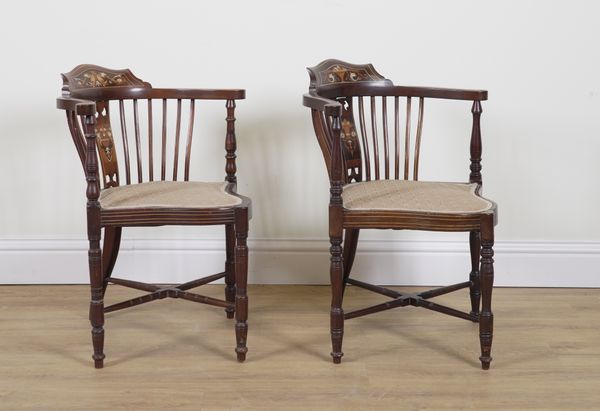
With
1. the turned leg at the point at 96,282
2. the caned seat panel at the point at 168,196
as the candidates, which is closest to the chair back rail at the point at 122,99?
the caned seat panel at the point at 168,196

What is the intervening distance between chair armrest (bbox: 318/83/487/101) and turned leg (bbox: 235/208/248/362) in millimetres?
542

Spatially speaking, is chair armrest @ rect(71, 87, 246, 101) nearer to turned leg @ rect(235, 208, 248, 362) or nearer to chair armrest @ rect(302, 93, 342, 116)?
chair armrest @ rect(302, 93, 342, 116)

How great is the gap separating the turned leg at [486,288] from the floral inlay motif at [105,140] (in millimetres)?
1216

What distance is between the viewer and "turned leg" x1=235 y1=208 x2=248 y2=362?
8.74 ft

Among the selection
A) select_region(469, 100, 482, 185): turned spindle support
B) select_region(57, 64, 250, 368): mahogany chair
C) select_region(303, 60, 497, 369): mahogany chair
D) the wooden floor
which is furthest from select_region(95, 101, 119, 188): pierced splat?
select_region(469, 100, 482, 185): turned spindle support

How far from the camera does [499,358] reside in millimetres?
2771

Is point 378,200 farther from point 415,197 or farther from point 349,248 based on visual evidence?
point 349,248

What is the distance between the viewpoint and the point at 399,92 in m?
3.10

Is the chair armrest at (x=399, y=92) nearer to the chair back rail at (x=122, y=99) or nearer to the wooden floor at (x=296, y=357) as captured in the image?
the chair back rail at (x=122, y=99)

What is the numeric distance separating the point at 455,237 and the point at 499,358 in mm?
885

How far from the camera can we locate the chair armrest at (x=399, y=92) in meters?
2.97

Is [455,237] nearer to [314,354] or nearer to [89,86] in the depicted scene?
[314,354]

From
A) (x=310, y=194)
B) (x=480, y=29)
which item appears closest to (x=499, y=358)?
(x=310, y=194)

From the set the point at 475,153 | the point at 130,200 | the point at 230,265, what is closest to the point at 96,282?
the point at 130,200
